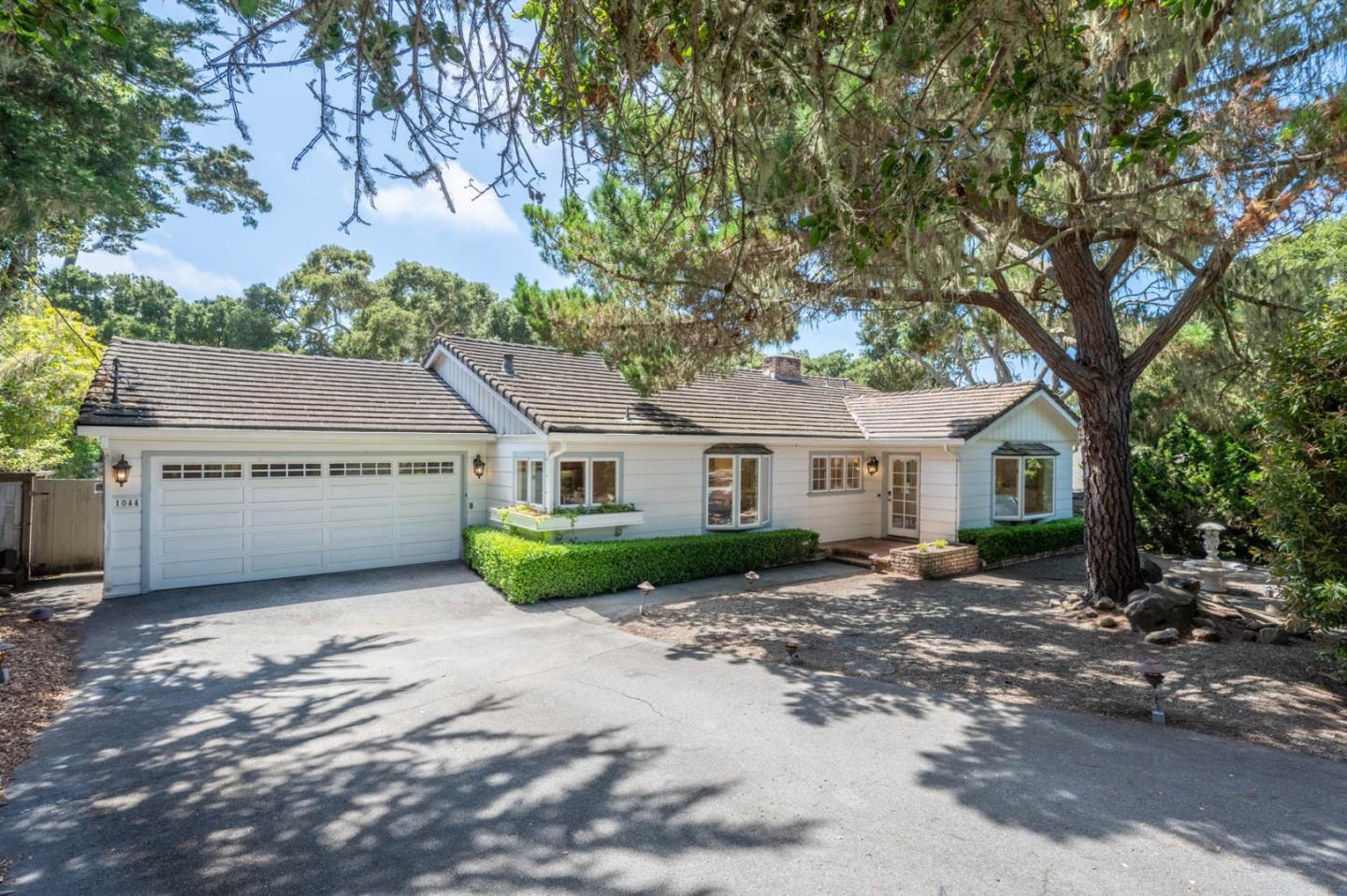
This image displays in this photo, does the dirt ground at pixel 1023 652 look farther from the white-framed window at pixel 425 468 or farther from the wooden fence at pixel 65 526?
the wooden fence at pixel 65 526

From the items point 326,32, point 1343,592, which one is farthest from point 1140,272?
point 326,32

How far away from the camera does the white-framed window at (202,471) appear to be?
10.2m

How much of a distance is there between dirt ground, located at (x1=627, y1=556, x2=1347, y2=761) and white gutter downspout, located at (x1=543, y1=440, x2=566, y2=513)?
2935 millimetres

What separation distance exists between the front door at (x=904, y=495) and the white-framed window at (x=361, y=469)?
37.2 ft

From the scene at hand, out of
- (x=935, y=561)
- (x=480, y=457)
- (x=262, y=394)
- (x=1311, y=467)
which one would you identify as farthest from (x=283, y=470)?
(x=1311, y=467)

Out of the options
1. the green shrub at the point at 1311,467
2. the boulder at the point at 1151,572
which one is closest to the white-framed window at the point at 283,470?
the green shrub at the point at 1311,467

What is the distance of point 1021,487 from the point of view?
50.3ft

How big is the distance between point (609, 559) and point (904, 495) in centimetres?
836

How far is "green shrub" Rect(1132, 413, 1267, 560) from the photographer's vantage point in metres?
13.8

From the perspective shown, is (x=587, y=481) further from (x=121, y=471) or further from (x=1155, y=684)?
(x=1155, y=684)

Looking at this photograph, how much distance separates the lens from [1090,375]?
9336mm

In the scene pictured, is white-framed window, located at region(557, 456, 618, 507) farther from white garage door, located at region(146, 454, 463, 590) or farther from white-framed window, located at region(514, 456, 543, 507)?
white garage door, located at region(146, 454, 463, 590)

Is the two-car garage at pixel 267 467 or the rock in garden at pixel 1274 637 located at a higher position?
the two-car garage at pixel 267 467

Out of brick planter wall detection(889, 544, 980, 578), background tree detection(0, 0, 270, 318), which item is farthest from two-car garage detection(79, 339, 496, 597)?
brick planter wall detection(889, 544, 980, 578)
